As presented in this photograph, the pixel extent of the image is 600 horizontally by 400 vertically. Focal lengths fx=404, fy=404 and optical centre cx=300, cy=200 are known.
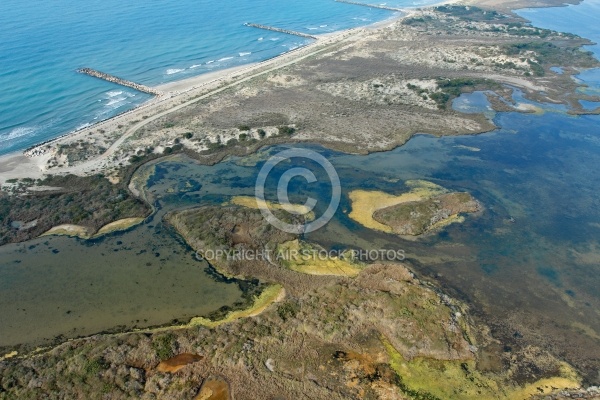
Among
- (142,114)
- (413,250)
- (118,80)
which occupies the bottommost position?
(413,250)

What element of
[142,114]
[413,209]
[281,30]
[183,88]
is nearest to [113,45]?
[183,88]

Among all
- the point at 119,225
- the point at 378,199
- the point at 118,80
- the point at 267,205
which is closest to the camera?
the point at 119,225

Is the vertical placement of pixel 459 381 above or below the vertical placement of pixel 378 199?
below

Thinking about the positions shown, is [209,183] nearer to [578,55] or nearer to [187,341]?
[187,341]

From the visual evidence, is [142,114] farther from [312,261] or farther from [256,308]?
[256,308]

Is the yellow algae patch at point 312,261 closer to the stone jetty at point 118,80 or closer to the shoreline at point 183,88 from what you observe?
the shoreline at point 183,88

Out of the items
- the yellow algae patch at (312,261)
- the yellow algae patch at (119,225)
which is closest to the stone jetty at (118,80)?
the yellow algae patch at (119,225)
